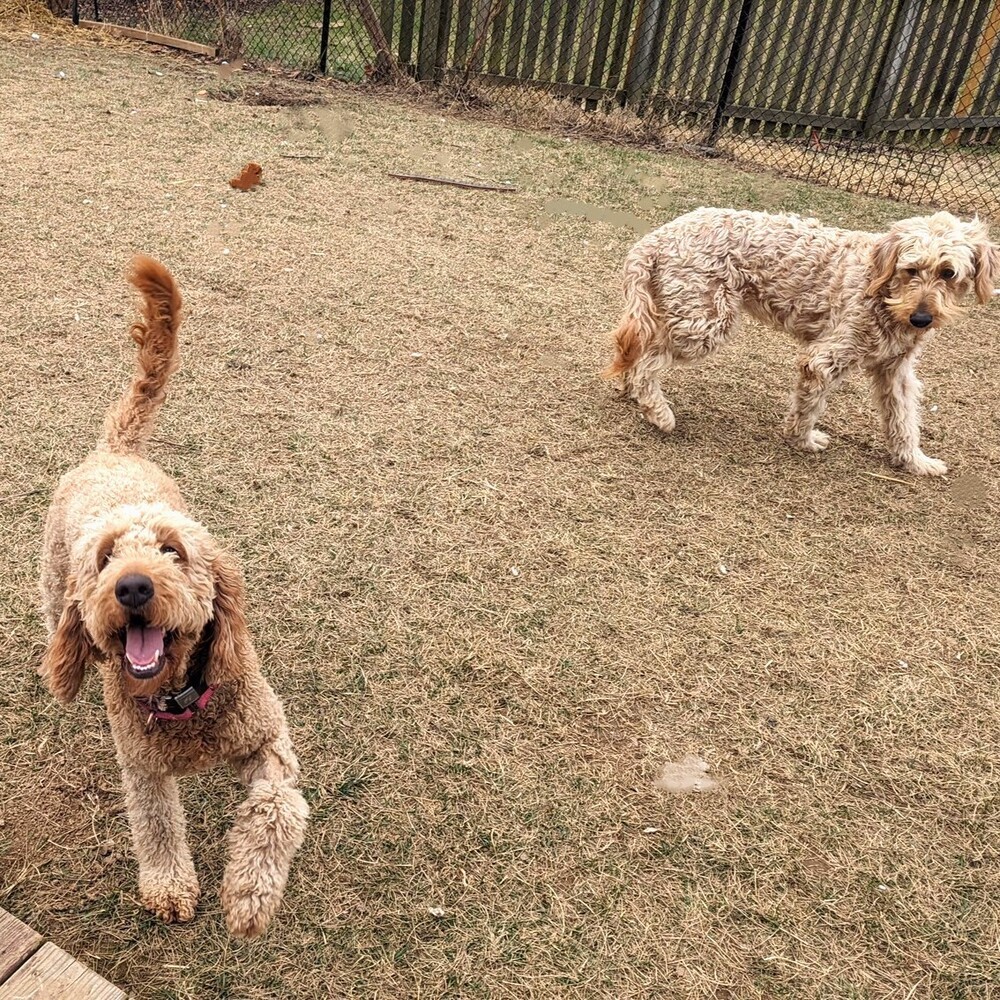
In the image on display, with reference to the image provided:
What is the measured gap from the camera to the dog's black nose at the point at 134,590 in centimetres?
178

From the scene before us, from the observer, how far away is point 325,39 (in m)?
10.0

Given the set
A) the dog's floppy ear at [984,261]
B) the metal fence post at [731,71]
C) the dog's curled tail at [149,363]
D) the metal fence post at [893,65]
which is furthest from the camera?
the metal fence post at [893,65]

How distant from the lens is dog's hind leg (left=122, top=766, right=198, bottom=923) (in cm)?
216

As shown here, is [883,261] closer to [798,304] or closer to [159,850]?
[798,304]

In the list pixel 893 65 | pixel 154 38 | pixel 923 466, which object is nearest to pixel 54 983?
pixel 923 466

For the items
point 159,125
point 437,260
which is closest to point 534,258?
point 437,260

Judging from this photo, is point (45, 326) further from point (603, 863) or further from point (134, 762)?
point (603, 863)

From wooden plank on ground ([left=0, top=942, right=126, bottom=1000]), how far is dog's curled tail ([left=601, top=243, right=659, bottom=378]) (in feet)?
11.8

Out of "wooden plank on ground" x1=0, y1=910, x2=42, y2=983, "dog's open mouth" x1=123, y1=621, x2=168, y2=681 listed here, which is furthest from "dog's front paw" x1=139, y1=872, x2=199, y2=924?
"dog's open mouth" x1=123, y1=621, x2=168, y2=681

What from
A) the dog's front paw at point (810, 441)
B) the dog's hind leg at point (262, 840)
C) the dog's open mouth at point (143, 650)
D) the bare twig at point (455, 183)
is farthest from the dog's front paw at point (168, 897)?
the bare twig at point (455, 183)

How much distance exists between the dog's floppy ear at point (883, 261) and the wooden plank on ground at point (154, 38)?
919 cm

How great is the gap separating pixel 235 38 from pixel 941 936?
11334 mm

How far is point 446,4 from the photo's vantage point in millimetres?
9727

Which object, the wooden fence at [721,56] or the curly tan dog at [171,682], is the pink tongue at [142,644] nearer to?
the curly tan dog at [171,682]
